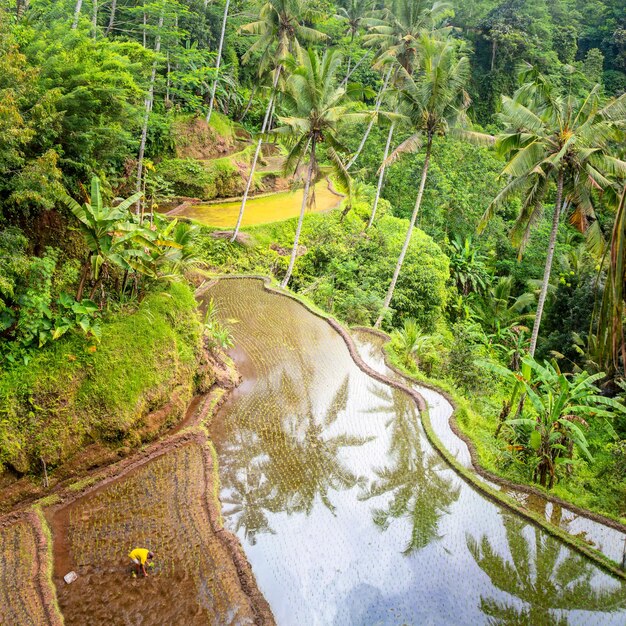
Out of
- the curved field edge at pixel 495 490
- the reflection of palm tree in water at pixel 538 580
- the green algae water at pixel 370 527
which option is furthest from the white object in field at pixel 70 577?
the curved field edge at pixel 495 490

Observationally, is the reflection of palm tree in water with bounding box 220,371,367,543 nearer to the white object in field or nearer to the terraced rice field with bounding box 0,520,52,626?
the white object in field

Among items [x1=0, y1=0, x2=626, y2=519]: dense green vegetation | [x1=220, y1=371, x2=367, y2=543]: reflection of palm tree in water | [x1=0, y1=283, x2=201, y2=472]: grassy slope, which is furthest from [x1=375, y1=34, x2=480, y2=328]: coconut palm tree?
[x1=0, y1=283, x2=201, y2=472]: grassy slope

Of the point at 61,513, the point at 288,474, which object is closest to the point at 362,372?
the point at 288,474

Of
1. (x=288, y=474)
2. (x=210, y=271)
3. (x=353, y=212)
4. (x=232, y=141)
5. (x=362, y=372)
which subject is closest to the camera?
(x=288, y=474)

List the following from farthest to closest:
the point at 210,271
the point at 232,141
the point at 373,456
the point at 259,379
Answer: the point at 232,141 < the point at 210,271 < the point at 259,379 < the point at 373,456

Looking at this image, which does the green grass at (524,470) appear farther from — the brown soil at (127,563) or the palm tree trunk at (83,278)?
the palm tree trunk at (83,278)

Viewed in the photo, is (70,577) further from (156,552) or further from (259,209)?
(259,209)

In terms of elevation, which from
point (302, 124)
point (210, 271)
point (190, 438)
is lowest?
point (210, 271)

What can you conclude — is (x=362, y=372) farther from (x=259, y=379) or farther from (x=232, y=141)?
(x=232, y=141)
